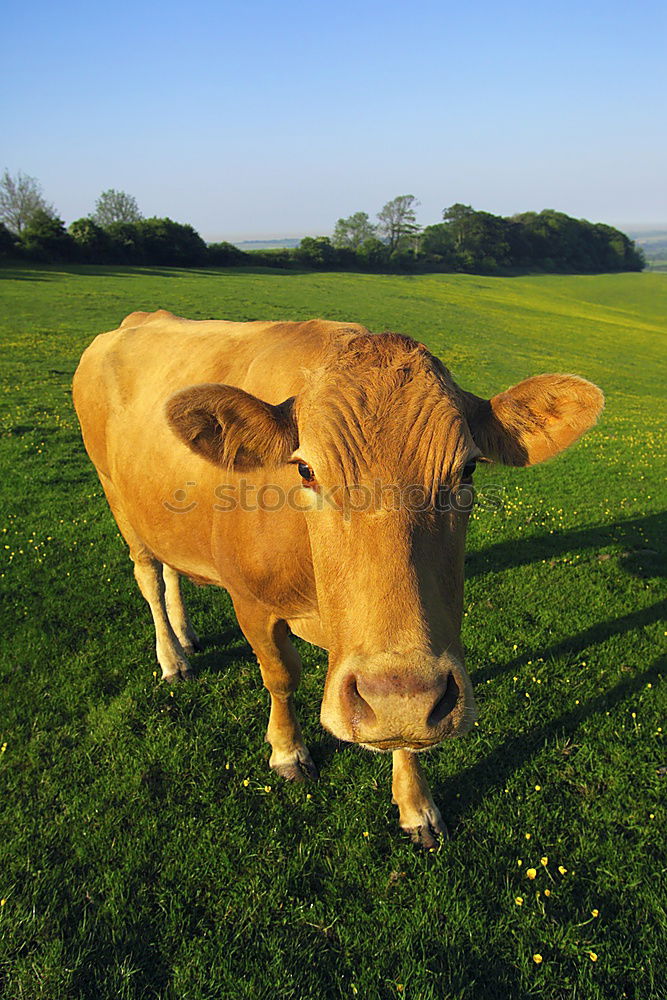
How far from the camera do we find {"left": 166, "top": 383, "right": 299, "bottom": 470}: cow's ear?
9.96ft

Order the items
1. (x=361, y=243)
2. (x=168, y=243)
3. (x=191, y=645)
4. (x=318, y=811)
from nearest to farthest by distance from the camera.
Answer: (x=318, y=811) → (x=191, y=645) → (x=168, y=243) → (x=361, y=243)

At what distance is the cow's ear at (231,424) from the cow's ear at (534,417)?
1025 mm

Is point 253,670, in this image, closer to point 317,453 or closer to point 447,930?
point 447,930

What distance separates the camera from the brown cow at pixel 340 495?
7.78 feet

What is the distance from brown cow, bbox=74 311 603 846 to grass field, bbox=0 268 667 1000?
0.40 m

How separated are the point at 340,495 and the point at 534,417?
1.34 meters

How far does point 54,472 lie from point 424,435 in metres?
9.56

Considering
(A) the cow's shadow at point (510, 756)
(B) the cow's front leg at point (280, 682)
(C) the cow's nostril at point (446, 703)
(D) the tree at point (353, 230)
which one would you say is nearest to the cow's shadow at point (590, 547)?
(A) the cow's shadow at point (510, 756)

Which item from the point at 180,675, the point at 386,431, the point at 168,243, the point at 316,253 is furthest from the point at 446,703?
the point at 316,253

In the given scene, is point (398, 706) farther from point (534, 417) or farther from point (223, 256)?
point (223, 256)

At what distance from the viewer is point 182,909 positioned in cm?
343

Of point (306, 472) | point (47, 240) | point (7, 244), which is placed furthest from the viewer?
point (47, 240)

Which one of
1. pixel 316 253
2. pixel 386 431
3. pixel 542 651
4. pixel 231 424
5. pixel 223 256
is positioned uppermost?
pixel 386 431

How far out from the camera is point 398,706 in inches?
88.5
